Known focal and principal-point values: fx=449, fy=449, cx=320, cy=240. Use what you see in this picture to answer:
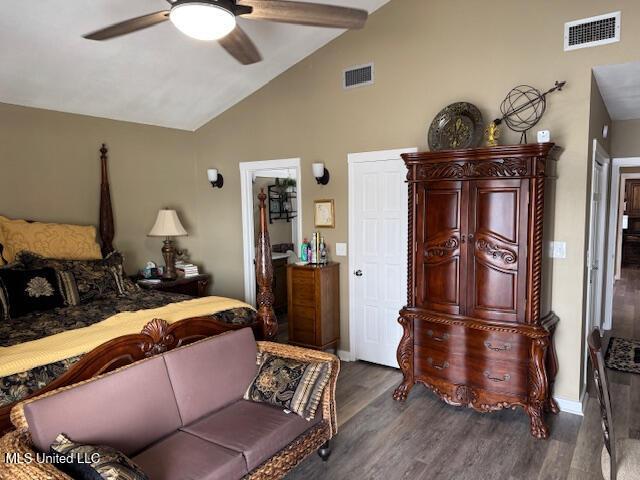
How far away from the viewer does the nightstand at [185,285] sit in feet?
15.5

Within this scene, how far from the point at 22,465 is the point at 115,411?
47 centimetres

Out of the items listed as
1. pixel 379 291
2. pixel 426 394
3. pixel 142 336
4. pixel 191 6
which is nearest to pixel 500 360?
pixel 426 394

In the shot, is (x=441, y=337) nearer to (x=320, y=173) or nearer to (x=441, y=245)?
(x=441, y=245)

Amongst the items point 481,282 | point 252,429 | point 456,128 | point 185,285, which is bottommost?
point 252,429

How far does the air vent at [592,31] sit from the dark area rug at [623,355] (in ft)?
9.98

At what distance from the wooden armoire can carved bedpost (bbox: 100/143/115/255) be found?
10.2 ft

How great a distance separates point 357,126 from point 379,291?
5.38 feet

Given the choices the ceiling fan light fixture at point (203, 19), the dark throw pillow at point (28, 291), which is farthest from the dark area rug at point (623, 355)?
the dark throw pillow at point (28, 291)

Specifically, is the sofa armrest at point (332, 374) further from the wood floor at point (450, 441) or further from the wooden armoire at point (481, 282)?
the wooden armoire at point (481, 282)

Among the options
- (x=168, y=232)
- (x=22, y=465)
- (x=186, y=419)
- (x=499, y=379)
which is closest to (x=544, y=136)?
(x=499, y=379)

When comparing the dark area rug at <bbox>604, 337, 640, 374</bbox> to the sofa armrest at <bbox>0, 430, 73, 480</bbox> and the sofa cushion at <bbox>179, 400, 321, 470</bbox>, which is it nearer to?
the sofa cushion at <bbox>179, 400, 321, 470</bbox>

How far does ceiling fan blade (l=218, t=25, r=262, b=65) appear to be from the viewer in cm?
264

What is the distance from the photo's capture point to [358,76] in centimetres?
437

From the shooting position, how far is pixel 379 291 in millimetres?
4430
